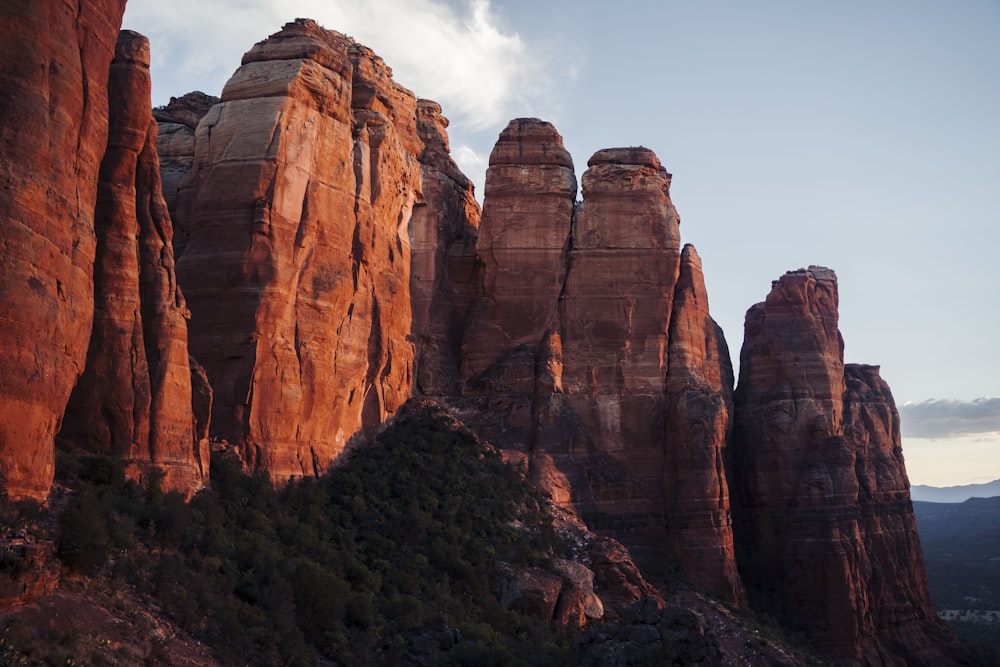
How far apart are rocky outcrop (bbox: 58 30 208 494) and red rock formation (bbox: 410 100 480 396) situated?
2539 cm

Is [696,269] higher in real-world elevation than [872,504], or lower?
higher

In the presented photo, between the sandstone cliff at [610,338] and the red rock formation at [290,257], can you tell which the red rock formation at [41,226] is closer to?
the red rock formation at [290,257]

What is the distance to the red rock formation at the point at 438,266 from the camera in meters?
57.0

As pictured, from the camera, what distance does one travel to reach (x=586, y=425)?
57.1 meters

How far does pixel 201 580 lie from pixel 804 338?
50.5m

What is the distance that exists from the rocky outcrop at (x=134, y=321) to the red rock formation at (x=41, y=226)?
327cm

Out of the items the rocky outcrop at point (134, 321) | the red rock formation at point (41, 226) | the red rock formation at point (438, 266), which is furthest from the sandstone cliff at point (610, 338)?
the red rock formation at point (41, 226)

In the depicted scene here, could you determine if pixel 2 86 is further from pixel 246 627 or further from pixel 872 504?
pixel 872 504

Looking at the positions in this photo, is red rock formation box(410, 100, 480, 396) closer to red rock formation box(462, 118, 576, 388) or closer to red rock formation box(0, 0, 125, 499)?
red rock formation box(462, 118, 576, 388)

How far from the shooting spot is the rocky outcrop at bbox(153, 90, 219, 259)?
41.5m

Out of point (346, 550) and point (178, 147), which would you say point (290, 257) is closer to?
point (178, 147)

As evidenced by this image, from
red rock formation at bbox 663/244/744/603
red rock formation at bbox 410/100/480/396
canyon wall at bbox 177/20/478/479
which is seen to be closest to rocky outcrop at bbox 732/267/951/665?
red rock formation at bbox 663/244/744/603

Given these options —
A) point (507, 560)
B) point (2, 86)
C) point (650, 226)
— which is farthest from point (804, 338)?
point (2, 86)

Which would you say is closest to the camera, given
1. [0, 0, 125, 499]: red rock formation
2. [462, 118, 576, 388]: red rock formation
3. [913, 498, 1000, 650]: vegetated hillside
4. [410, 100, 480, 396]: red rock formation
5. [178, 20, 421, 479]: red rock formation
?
[0, 0, 125, 499]: red rock formation
